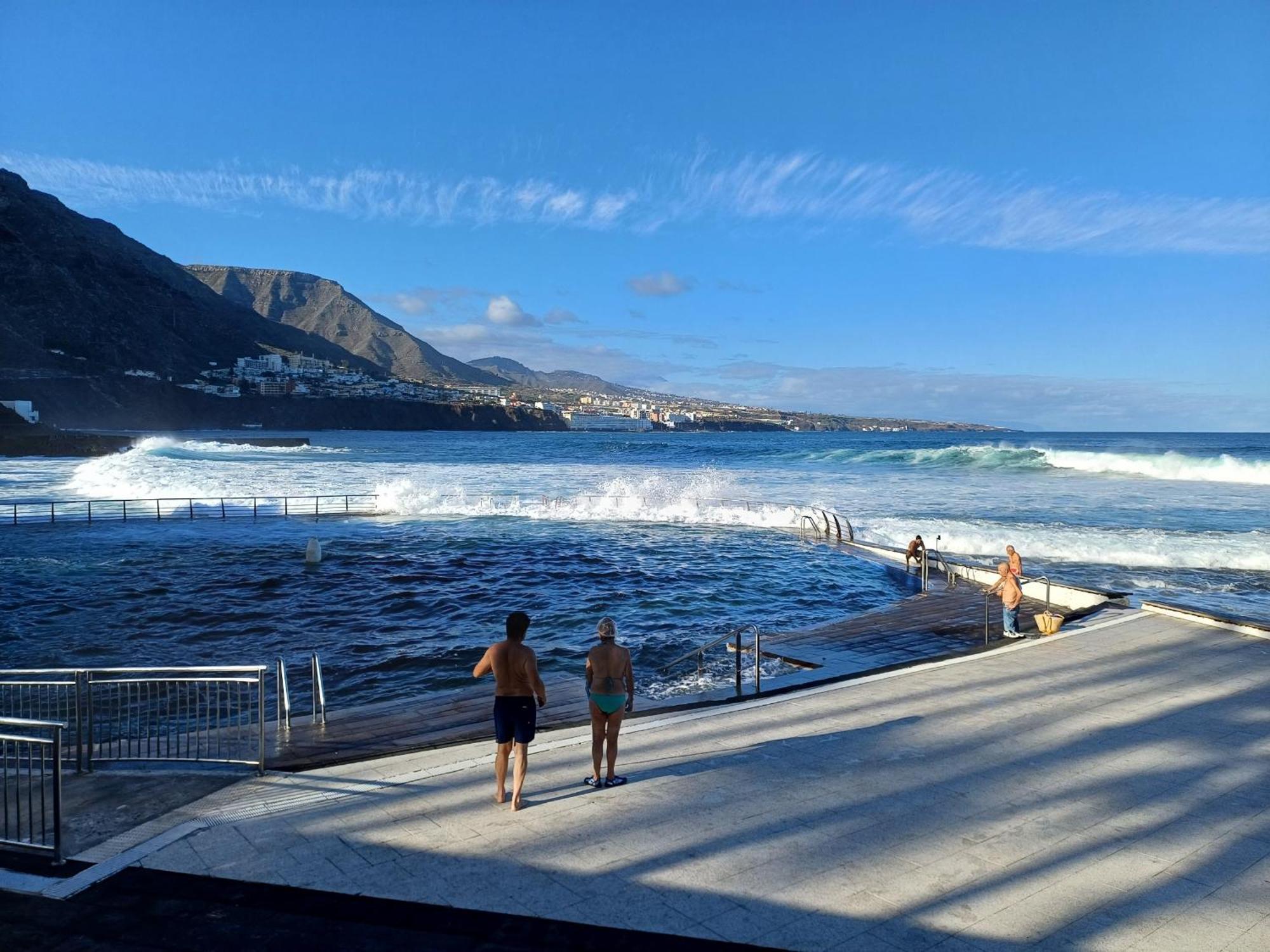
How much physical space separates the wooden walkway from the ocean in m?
1.50

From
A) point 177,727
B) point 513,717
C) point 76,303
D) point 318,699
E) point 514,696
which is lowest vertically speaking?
point 318,699

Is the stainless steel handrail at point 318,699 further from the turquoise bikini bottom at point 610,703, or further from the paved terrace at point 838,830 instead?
the turquoise bikini bottom at point 610,703

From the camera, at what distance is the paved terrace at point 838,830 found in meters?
4.57

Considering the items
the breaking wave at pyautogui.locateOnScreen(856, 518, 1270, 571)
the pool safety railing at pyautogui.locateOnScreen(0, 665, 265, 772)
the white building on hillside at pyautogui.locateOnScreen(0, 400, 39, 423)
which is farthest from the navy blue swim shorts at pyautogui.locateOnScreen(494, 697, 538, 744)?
the white building on hillside at pyautogui.locateOnScreen(0, 400, 39, 423)

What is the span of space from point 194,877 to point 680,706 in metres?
5.21

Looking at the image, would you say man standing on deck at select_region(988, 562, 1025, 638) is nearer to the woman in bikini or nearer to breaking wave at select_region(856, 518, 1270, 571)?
the woman in bikini

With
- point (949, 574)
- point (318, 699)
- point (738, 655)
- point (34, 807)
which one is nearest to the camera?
point (34, 807)

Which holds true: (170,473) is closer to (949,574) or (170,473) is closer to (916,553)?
(916,553)

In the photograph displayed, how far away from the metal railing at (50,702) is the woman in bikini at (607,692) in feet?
12.6

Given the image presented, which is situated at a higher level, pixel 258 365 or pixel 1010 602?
pixel 258 365

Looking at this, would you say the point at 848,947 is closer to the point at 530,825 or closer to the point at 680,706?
the point at 530,825

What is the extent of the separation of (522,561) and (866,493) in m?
32.9

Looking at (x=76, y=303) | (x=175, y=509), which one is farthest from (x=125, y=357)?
(x=175, y=509)

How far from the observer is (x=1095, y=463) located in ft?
234
